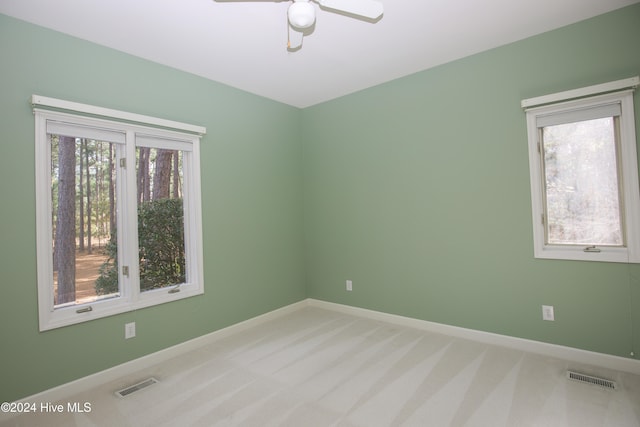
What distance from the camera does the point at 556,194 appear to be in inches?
107

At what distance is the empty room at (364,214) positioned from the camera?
2.20m

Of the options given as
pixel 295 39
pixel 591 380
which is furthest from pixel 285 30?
pixel 591 380

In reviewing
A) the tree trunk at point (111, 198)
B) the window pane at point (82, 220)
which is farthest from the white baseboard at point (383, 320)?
the tree trunk at point (111, 198)

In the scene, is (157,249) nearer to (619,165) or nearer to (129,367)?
(129,367)

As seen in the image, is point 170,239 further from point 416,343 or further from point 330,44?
point 416,343

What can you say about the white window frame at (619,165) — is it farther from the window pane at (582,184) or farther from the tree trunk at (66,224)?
the tree trunk at (66,224)

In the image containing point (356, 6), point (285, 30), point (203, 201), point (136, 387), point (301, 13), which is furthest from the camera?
point (203, 201)

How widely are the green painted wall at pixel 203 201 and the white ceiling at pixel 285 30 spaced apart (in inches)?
8.8

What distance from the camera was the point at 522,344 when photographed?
2.81m

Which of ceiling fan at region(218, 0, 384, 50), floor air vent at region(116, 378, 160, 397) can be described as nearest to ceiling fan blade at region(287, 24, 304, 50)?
ceiling fan at region(218, 0, 384, 50)

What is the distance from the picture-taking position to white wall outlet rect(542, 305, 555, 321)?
106 inches

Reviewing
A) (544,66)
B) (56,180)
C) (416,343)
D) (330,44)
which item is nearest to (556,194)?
(544,66)

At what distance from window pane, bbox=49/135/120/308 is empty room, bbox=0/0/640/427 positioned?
2cm

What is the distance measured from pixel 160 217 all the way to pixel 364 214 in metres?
2.17
